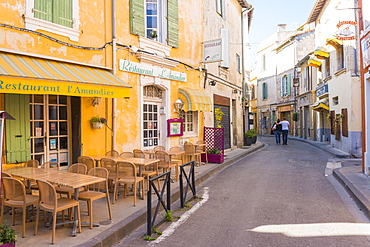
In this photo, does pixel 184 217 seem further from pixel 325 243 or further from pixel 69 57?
pixel 69 57

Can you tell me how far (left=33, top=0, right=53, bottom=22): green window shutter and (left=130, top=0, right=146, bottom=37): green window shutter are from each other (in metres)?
2.52

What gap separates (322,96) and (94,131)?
1603 centimetres

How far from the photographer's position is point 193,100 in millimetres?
10719

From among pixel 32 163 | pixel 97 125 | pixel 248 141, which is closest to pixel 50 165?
pixel 32 163

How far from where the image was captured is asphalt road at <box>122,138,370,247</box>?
426cm

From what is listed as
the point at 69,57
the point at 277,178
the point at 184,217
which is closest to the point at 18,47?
the point at 69,57

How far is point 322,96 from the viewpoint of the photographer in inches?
747

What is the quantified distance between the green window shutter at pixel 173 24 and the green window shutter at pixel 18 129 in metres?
5.59

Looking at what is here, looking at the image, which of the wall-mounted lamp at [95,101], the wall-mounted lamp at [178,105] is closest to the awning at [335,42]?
the wall-mounted lamp at [178,105]

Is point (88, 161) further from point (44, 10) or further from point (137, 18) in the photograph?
point (137, 18)

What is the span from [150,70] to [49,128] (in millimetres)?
3748

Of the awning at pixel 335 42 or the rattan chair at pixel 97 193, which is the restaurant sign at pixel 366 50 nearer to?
the awning at pixel 335 42

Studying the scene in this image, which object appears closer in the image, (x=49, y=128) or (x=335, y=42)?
(x=49, y=128)

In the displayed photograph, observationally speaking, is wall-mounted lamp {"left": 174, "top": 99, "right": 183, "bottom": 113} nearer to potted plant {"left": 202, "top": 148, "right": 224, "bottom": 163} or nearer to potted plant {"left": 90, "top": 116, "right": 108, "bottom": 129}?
potted plant {"left": 202, "top": 148, "right": 224, "bottom": 163}
